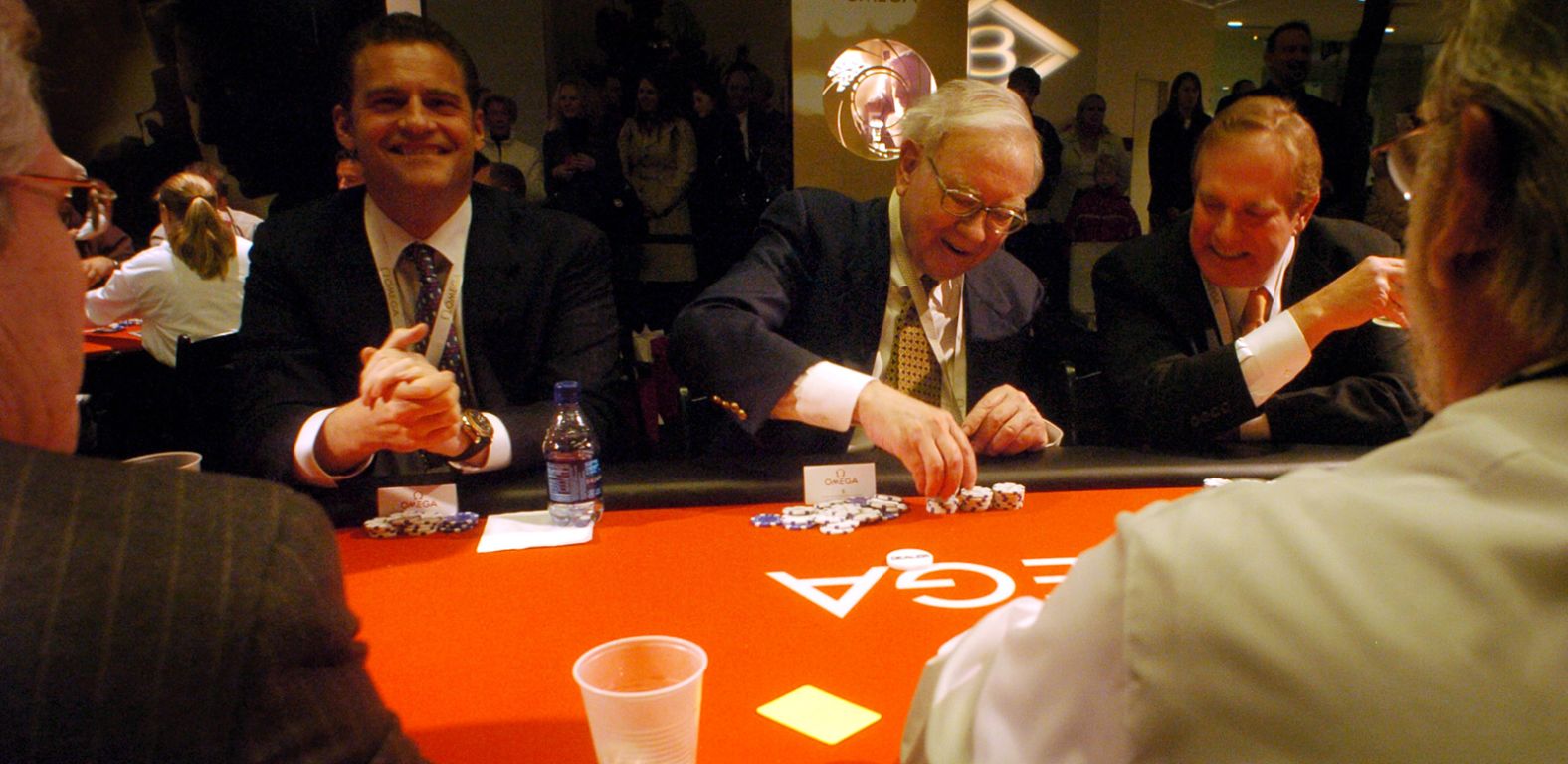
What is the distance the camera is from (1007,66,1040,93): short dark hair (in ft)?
16.9

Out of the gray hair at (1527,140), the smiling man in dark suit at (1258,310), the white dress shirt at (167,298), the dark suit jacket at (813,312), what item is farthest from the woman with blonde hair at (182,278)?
the gray hair at (1527,140)

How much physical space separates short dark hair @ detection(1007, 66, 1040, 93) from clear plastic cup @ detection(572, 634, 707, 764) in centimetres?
479

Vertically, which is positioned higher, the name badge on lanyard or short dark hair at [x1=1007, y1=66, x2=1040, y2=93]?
short dark hair at [x1=1007, y1=66, x2=1040, y2=93]

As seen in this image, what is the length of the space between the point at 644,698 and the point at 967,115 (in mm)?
1797

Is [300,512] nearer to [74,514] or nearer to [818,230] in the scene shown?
[74,514]

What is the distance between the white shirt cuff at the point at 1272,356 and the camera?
215cm

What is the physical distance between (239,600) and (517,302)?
1.72 m

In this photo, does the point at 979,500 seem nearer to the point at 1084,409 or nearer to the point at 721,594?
the point at 721,594

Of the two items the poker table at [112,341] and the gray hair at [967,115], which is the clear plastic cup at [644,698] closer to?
the gray hair at [967,115]

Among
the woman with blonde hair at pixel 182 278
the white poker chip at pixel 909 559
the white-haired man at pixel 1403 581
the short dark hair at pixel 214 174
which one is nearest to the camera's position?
the white-haired man at pixel 1403 581

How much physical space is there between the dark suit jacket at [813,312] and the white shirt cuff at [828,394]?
5 centimetres

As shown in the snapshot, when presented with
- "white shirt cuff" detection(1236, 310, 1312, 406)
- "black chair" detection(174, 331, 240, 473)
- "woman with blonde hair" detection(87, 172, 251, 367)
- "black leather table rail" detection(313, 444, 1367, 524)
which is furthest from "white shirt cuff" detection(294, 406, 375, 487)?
"woman with blonde hair" detection(87, 172, 251, 367)

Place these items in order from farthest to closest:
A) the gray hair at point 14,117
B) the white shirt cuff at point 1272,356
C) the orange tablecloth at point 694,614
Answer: the white shirt cuff at point 1272,356 < the orange tablecloth at point 694,614 < the gray hair at point 14,117

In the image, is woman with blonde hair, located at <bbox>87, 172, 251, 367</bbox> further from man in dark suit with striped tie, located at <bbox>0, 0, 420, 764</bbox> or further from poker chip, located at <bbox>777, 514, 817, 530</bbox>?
man in dark suit with striped tie, located at <bbox>0, 0, 420, 764</bbox>
